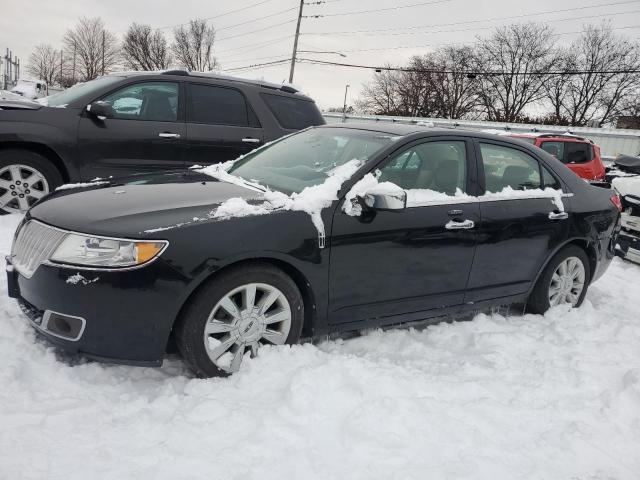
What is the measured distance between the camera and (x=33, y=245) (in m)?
2.82

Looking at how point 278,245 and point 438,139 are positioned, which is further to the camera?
point 438,139

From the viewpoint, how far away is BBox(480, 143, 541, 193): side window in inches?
156

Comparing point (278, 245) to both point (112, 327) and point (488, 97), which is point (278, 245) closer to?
point (112, 327)

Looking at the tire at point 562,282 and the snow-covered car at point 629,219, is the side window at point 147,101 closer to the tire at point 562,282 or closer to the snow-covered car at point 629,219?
the tire at point 562,282

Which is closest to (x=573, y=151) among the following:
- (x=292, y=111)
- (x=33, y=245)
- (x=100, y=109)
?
(x=292, y=111)

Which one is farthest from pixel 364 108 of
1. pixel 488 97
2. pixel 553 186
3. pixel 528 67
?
pixel 553 186

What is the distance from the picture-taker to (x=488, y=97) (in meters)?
49.8

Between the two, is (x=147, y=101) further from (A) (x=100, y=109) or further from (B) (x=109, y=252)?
(B) (x=109, y=252)

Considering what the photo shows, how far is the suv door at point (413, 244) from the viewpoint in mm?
3215

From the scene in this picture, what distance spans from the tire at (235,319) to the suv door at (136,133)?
3.52 m

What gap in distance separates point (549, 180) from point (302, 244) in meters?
2.48

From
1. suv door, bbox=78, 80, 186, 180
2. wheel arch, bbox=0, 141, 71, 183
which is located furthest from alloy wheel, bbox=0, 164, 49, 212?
suv door, bbox=78, 80, 186, 180

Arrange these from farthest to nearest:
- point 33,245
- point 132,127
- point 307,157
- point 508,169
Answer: point 132,127, point 508,169, point 307,157, point 33,245

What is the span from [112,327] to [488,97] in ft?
171
